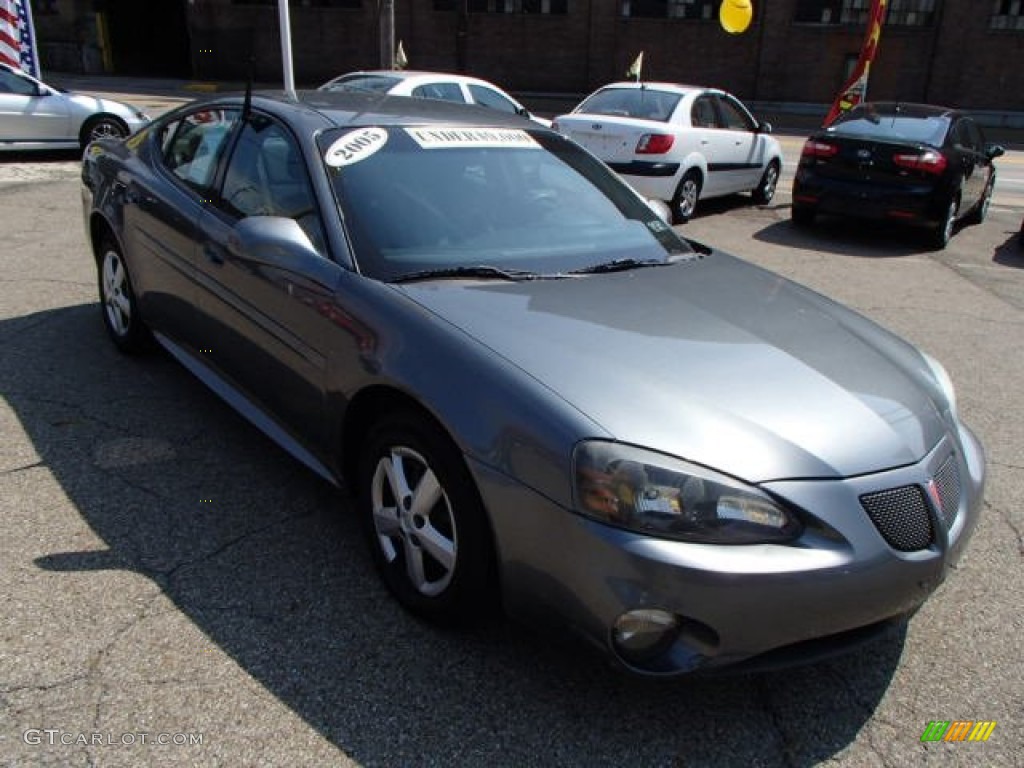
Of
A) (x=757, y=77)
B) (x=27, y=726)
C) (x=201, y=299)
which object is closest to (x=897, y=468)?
(x=27, y=726)

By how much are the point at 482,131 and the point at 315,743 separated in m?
2.47

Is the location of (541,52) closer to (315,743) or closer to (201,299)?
(201,299)

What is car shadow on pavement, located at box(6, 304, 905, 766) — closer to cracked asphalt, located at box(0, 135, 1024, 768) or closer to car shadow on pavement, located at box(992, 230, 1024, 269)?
cracked asphalt, located at box(0, 135, 1024, 768)

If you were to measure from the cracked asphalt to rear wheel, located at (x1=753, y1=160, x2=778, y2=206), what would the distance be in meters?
8.34

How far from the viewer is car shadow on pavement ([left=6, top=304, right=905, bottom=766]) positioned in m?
2.32

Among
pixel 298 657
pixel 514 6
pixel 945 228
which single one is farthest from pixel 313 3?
pixel 298 657

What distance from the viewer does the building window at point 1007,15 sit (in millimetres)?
26547

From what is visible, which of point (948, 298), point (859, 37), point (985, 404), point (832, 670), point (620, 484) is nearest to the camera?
point (620, 484)

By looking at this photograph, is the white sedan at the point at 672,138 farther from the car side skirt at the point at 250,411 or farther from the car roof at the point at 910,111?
the car side skirt at the point at 250,411

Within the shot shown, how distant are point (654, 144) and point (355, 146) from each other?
21.9 ft

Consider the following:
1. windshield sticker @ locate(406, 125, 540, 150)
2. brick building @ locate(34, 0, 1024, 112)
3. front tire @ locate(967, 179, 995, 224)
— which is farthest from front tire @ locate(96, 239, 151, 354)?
brick building @ locate(34, 0, 1024, 112)

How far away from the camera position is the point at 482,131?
3650mm

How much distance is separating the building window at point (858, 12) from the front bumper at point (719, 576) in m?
29.0

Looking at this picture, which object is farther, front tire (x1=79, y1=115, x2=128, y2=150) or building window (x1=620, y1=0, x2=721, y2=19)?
building window (x1=620, y1=0, x2=721, y2=19)
